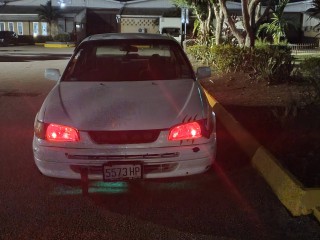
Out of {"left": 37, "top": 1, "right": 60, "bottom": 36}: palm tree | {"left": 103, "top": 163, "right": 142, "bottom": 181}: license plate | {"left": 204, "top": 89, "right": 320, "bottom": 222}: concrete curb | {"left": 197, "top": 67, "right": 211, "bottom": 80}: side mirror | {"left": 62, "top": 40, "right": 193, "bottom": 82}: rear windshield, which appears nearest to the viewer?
{"left": 204, "top": 89, "right": 320, "bottom": 222}: concrete curb

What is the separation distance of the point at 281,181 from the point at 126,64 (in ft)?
8.48

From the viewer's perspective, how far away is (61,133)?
4.12m

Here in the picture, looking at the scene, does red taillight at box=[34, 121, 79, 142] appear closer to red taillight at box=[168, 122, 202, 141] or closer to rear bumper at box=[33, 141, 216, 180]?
rear bumper at box=[33, 141, 216, 180]

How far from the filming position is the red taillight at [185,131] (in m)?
4.09

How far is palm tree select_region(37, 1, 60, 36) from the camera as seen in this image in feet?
145

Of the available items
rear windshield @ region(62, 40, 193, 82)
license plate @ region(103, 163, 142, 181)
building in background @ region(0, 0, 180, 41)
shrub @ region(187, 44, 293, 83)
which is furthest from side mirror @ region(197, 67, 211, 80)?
building in background @ region(0, 0, 180, 41)

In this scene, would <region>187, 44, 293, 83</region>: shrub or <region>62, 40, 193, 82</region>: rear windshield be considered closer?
<region>62, 40, 193, 82</region>: rear windshield

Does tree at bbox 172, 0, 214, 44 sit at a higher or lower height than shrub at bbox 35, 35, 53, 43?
higher

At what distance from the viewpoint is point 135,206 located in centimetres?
417

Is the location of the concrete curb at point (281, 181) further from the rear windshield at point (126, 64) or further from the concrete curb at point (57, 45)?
the concrete curb at point (57, 45)

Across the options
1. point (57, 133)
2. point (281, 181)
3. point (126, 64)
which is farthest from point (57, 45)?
point (281, 181)

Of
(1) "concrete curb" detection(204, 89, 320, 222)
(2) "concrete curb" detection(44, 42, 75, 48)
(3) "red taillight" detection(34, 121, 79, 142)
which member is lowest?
(2) "concrete curb" detection(44, 42, 75, 48)

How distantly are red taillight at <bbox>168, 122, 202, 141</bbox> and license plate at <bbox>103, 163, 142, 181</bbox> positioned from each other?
425 mm

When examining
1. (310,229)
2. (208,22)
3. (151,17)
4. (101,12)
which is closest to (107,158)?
(310,229)
